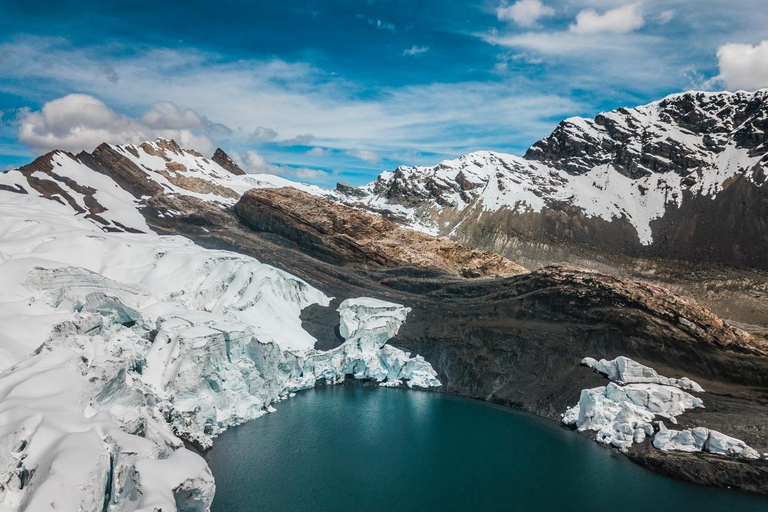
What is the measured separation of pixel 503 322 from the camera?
62.6 metres

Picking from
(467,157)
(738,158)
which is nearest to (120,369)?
(738,158)

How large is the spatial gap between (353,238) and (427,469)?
57495mm

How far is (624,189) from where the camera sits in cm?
15000

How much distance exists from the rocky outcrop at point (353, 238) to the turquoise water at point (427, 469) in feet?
130

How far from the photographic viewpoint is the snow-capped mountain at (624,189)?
12306 cm

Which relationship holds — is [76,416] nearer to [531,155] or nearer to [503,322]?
[503,322]

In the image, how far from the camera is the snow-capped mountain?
12306 centimetres

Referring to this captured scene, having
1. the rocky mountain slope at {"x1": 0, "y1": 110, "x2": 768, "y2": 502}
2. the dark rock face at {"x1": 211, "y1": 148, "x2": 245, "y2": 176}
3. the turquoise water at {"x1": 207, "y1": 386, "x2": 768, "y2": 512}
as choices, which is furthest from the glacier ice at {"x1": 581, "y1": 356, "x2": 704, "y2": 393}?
the dark rock face at {"x1": 211, "y1": 148, "x2": 245, "y2": 176}

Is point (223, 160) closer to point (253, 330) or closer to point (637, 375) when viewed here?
point (253, 330)

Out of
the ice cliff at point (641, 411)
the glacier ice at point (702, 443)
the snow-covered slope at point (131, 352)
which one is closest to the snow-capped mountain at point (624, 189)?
the ice cliff at point (641, 411)

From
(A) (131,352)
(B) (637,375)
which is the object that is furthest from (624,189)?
(A) (131,352)

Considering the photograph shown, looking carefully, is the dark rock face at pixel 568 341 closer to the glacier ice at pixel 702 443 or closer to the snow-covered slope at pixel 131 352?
the glacier ice at pixel 702 443

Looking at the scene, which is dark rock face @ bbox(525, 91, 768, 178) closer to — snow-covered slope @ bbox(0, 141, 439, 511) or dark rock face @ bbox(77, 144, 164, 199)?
snow-covered slope @ bbox(0, 141, 439, 511)

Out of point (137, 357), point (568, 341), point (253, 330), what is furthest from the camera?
point (568, 341)
